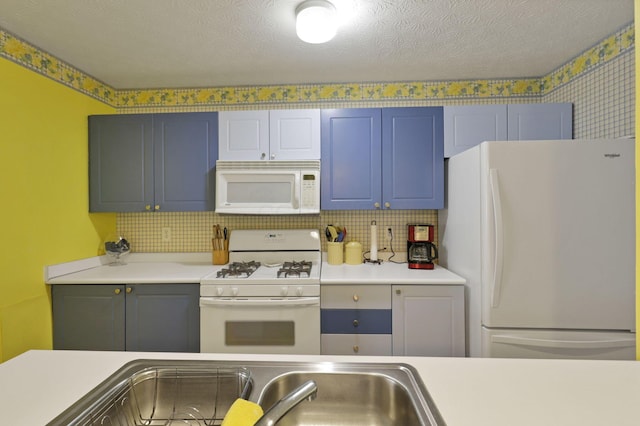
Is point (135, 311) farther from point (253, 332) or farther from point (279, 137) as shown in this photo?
point (279, 137)

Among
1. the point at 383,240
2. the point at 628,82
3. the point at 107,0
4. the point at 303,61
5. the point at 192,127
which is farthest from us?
the point at 383,240

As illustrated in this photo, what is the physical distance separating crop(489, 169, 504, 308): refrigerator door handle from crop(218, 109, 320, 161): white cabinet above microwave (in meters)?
1.19

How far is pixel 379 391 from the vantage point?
828 millimetres

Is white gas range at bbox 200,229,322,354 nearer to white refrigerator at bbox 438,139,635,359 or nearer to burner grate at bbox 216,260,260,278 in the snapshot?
burner grate at bbox 216,260,260,278

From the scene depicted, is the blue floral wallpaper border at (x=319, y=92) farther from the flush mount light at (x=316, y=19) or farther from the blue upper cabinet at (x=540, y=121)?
the flush mount light at (x=316, y=19)

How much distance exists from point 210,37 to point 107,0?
53cm

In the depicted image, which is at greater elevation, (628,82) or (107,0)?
(107,0)

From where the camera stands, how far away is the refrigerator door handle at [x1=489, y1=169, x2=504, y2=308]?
1.71 meters

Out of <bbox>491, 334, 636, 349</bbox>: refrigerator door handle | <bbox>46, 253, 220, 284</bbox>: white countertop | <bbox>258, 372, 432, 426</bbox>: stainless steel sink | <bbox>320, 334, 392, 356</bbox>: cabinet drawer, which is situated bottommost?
<bbox>320, 334, 392, 356</bbox>: cabinet drawer

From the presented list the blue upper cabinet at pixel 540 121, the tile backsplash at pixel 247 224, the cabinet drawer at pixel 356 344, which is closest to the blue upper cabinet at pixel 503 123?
the blue upper cabinet at pixel 540 121

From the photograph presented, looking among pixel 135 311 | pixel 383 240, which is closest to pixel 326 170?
pixel 383 240

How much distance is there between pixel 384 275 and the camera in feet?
7.04

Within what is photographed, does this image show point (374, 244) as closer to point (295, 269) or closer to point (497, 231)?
point (295, 269)

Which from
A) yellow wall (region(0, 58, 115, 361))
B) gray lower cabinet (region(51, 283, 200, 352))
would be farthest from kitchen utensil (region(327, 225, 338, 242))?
yellow wall (region(0, 58, 115, 361))
